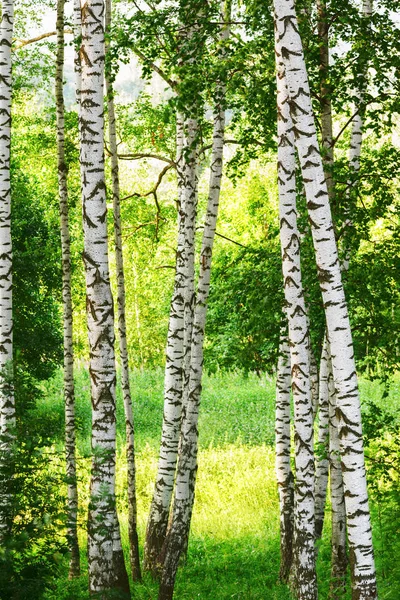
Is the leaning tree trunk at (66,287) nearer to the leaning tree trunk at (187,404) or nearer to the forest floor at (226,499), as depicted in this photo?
the forest floor at (226,499)

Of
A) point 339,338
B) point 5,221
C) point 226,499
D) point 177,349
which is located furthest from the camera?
point 226,499

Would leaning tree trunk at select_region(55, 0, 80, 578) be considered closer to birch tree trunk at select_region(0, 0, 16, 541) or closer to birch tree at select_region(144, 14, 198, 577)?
birch tree at select_region(144, 14, 198, 577)

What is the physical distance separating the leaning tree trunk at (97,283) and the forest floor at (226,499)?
1.15 ft

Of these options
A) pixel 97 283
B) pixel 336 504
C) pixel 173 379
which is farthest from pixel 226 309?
pixel 97 283

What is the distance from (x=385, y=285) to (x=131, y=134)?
10.7 metres

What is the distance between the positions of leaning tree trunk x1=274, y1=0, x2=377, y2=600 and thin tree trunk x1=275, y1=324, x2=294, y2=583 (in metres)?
4.48

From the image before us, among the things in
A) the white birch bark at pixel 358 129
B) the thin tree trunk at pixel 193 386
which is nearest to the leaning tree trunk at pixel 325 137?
the white birch bark at pixel 358 129

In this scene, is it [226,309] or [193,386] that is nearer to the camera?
[193,386]

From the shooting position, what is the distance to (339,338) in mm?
6301

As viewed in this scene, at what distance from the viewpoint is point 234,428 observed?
23.8m

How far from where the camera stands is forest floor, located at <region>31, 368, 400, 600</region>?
33.8 feet

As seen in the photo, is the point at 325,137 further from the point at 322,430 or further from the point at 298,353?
the point at 322,430

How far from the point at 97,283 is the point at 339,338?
81.3 inches

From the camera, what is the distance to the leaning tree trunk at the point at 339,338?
623cm
